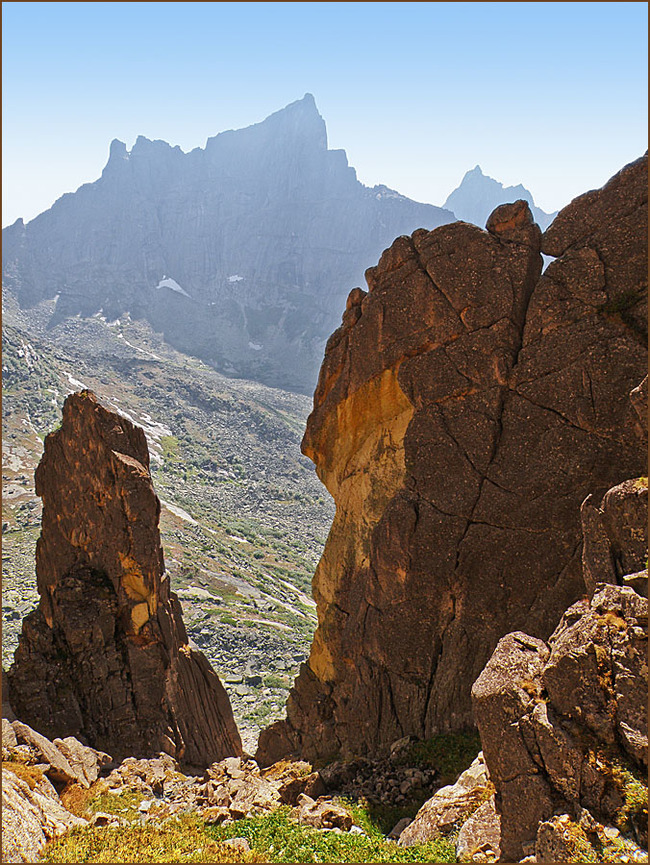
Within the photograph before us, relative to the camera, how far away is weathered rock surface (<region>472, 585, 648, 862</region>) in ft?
37.1

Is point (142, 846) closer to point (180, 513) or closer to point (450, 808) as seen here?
point (450, 808)

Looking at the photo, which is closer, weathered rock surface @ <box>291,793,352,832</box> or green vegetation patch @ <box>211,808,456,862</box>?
green vegetation patch @ <box>211,808,456,862</box>

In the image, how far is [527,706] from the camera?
12.7m

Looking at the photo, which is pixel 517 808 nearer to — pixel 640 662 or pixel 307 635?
pixel 640 662

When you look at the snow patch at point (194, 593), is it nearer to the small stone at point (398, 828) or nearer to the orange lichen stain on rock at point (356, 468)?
the orange lichen stain on rock at point (356, 468)

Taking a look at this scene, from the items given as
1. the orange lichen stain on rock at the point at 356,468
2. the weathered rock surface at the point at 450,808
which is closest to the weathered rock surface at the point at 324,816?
the weathered rock surface at the point at 450,808

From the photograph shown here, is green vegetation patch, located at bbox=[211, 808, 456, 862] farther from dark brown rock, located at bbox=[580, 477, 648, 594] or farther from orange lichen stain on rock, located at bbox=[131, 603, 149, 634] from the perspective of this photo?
orange lichen stain on rock, located at bbox=[131, 603, 149, 634]

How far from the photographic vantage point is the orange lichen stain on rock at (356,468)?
25594 mm

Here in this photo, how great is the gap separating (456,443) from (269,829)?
13.9 meters

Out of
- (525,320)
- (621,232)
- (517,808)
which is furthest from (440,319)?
(517,808)

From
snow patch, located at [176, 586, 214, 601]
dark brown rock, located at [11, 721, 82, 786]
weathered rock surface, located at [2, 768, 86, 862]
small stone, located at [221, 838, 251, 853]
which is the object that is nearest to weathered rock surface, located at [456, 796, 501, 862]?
small stone, located at [221, 838, 251, 853]

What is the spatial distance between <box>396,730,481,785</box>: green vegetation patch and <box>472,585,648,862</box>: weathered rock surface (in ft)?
21.3

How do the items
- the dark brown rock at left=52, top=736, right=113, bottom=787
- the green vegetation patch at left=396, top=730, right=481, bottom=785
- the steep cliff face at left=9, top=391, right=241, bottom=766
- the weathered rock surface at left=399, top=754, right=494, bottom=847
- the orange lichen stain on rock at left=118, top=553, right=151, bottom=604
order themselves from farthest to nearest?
the orange lichen stain on rock at left=118, top=553, right=151, bottom=604 → the steep cliff face at left=9, top=391, right=241, bottom=766 → the dark brown rock at left=52, top=736, right=113, bottom=787 → the green vegetation patch at left=396, top=730, right=481, bottom=785 → the weathered rock surface at left=399, top=754, right=494, bottom=847

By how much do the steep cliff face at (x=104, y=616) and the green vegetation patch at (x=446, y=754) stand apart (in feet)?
60.7
